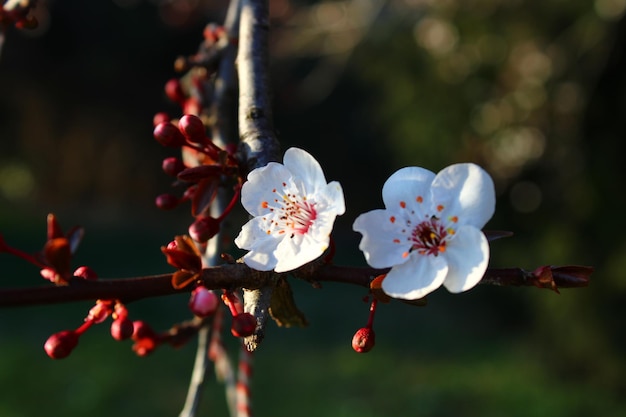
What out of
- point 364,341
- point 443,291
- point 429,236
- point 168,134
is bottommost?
point 364,341

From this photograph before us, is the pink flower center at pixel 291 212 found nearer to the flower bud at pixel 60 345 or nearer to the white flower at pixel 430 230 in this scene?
the white flower at pixel 430 230

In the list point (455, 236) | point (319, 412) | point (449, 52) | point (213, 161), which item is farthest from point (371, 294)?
point (449, 52)

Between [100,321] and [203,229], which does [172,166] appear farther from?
[100,321]

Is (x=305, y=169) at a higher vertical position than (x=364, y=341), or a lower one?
higher

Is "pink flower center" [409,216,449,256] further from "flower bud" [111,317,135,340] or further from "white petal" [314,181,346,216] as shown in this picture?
"flower bud" [111,317,135,340]

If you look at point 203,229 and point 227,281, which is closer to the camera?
point 227,281

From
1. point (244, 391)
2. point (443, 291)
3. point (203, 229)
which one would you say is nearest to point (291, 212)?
point (203, 229)

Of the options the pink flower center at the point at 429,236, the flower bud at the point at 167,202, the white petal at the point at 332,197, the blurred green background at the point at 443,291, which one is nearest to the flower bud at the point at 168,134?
the flower bud at the point at 167,202

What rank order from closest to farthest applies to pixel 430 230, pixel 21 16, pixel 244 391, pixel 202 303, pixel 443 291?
1. pixel 202 303
2. pixel 430 230
3. pixel 21 16
4. pixel 244 391
5. pixel 443 291

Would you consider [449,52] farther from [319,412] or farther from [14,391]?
[14,391]
